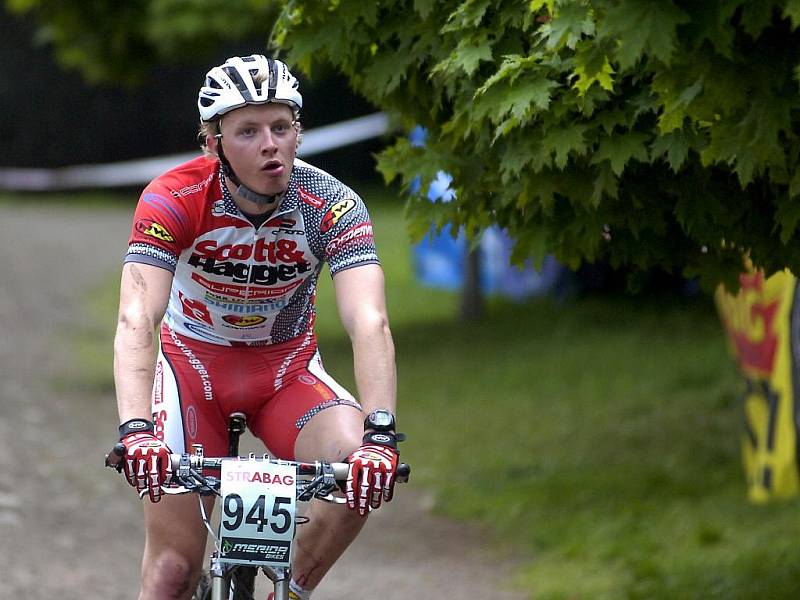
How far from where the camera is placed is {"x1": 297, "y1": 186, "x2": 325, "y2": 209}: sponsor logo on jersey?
4.62m

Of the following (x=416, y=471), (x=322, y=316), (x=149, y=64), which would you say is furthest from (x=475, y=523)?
(x=322, y=316)

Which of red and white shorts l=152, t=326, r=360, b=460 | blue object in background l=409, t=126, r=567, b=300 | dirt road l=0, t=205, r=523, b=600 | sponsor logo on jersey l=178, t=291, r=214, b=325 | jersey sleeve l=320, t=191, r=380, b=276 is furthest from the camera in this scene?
blue object in background l=409, t=126, r=567, b=300

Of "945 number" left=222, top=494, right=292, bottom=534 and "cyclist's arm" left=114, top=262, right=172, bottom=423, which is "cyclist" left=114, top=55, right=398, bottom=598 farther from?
"945 number" left=222, top=494, right=292, bottom=534

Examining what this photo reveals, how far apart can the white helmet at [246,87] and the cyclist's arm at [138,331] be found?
0.55 m

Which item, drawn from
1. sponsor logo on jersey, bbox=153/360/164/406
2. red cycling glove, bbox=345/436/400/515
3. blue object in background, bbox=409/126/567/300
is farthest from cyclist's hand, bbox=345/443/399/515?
blue object in background, bbox=409/126/567/300

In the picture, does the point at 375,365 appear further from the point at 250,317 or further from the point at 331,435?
the point at 250,317

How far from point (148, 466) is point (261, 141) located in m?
1.11

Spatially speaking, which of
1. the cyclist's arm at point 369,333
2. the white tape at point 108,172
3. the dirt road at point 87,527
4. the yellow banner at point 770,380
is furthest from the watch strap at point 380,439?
the white tape at point 108,172

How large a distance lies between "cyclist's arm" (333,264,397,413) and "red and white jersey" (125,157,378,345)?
59 millimetres

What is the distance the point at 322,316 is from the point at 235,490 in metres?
14.0

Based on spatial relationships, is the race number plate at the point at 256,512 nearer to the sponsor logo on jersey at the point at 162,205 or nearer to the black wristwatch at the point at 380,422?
the black wristwatch at the point at 380,422

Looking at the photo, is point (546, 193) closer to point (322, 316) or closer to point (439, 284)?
point (322, 316)

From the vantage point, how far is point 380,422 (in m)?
4.09

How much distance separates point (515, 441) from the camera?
11.3 meters
